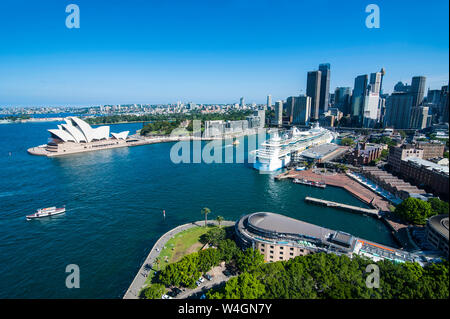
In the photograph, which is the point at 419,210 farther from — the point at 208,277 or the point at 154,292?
the point at 154,292

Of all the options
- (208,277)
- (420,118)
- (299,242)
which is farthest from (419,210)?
(420,118)

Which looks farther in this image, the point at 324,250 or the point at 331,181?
the point at 331,181

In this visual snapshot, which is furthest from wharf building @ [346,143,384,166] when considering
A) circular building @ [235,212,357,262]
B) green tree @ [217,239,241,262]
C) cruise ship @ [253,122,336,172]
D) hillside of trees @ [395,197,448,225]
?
green tree @ [217,239,241,262]

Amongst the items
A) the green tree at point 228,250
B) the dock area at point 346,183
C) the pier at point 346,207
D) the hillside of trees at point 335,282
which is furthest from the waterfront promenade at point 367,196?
the green tree at point 228,250
